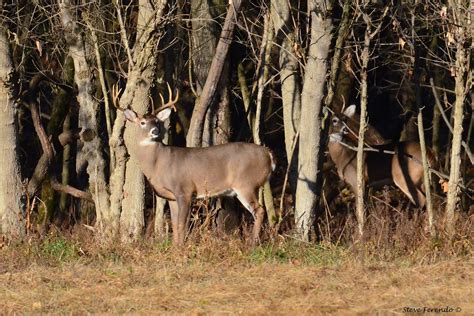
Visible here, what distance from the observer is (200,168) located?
45.9 ft

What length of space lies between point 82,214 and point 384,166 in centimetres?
454

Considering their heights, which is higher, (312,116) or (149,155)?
(312,116)

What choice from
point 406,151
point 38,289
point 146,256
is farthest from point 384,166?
point 38,289

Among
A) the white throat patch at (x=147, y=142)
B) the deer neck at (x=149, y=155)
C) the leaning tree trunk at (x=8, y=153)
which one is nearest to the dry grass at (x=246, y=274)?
the leaning tree trunk at (x=8, y=153)

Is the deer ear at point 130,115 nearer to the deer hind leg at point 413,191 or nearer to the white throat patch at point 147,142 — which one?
the white throat patch at point 147,142

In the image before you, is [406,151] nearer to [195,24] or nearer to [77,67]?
[195,24]

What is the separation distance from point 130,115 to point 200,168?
1400mm

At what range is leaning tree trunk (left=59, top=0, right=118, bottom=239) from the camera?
13.2m

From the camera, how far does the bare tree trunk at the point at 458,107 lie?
37.3ft

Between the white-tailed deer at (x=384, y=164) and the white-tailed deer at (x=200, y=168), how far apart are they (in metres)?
3.13

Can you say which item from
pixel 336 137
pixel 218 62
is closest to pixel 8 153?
pixel 218 62

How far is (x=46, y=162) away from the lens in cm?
1518

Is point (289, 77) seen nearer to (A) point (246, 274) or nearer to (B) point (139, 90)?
(B) point (139, 90)

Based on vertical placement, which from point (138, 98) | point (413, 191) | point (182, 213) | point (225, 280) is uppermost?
point (138, 98)
